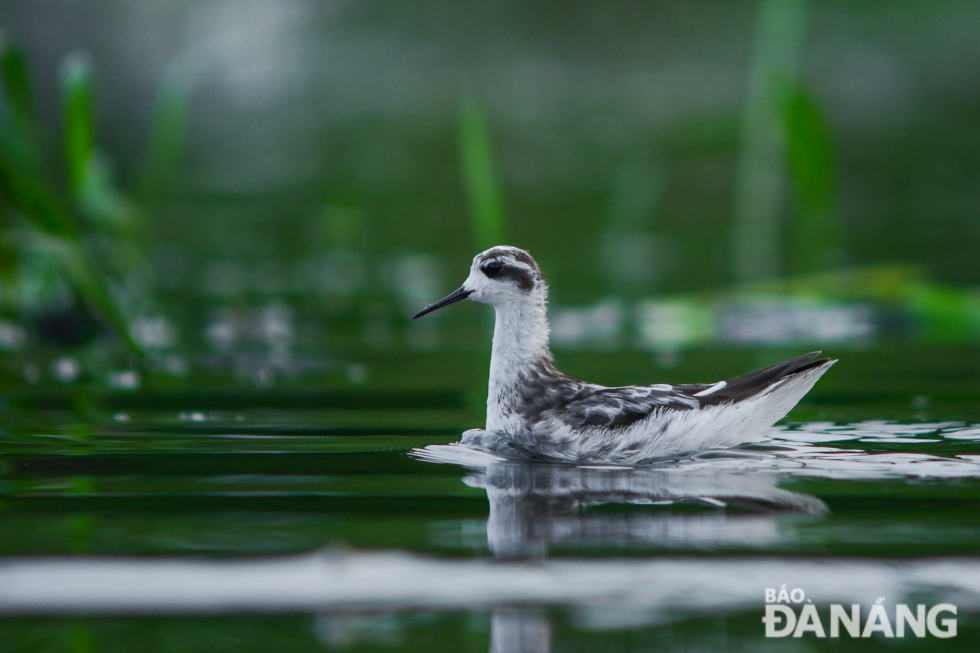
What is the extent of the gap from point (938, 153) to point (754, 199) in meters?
18.3

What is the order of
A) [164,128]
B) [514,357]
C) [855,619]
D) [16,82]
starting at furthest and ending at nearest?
[164,128] < [16,82] < [514,357] < [855,619]

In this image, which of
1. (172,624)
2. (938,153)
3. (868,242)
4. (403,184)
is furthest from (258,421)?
(938,153)

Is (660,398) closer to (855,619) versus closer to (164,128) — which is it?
(855,619)

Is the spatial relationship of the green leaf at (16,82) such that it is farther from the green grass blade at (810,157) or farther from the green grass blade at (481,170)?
the green grass blade at (810,157)

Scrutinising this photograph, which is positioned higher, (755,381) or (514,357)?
(514,357)

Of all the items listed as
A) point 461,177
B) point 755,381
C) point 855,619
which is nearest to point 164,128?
point 755,381

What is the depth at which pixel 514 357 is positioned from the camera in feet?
20.7

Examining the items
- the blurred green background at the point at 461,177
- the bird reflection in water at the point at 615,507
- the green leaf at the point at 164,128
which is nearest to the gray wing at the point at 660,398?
the bird reflection in water at the point at 615,507

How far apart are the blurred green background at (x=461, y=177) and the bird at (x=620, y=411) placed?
2689 mm

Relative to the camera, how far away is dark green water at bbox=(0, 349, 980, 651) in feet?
10.8

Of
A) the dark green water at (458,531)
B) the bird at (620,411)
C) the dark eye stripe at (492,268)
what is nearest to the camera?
the dark green water at (458,531)

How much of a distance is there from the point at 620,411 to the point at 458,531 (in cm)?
172

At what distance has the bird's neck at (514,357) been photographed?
6.13 metres

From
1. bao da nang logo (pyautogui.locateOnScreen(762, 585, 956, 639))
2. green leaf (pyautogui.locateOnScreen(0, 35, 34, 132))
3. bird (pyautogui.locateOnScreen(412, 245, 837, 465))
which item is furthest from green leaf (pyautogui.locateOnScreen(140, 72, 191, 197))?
bao da nang logo (pyautogui.locateOnScreen(762, 585, 956, 639))
